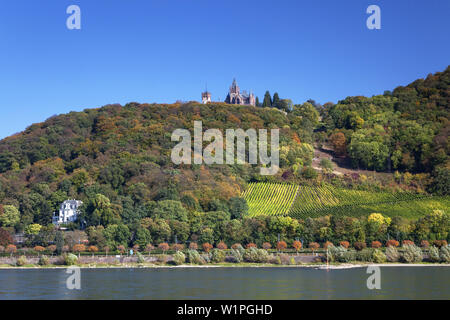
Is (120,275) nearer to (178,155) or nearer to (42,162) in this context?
(178,155)

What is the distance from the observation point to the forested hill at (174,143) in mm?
76062

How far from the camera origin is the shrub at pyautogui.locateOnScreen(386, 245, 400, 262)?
183 ft

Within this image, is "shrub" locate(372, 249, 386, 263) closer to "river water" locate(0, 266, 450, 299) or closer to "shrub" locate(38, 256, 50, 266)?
"river water" locate(0, 266, 450, 299)

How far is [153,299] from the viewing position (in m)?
34.2

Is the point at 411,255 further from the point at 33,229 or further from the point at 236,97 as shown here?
the point at 236,97

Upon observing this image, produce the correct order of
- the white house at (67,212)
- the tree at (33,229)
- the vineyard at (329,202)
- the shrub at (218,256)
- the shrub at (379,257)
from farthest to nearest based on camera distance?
the white house at (67,212) → the vineyard at (329,202) → the tree at (33,229) → the shrub at (218,256) → the shrub at (379,257)

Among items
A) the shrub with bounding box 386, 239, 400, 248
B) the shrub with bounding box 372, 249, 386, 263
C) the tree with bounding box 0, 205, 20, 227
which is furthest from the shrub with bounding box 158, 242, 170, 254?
the shrub with bounding box 386, 239, 400, 248

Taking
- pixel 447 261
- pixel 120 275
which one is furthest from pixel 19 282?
pixel 447 261

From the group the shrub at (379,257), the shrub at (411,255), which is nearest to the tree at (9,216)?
the shrub at (379,257)

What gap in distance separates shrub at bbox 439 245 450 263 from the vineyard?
11591 millimetres

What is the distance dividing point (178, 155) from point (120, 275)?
4027 centimetres

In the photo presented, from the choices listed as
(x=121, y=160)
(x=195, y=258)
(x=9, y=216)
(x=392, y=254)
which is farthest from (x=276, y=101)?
(x=392, y=254)

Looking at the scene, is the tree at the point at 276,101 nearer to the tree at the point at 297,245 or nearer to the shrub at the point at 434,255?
the tree at the point at 297,245

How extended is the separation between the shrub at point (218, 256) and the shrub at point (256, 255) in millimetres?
2149
